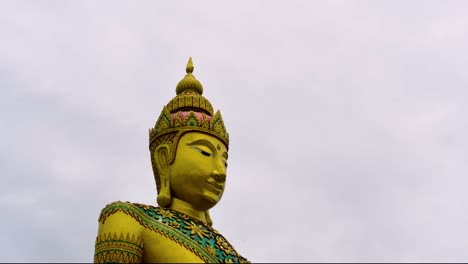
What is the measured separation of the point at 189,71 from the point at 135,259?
4198 millimetres

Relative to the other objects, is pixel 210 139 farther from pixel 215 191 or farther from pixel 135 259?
pixel 135 259

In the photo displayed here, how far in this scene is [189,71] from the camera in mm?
12164

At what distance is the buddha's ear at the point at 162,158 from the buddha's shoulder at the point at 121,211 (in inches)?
40.7

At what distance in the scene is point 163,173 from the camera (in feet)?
34.5

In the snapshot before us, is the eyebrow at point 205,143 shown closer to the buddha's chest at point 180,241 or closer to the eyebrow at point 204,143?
the eyebrow at point 204,143

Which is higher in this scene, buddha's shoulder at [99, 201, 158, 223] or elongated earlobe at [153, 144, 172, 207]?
elongated earlobe at [153, 144, 172, 207]

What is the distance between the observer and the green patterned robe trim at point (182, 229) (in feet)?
30.8

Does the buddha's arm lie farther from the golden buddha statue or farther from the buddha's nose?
the buddha's nose

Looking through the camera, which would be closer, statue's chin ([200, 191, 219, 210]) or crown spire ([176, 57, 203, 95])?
statue's chin ([200, 191, 219, 210])

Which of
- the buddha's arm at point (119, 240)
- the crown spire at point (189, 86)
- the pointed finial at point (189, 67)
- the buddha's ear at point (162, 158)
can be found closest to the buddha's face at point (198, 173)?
the buddha's ear at point (162, 158)

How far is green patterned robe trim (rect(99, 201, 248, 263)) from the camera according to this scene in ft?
30.8


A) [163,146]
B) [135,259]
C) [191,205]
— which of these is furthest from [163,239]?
[163,146]

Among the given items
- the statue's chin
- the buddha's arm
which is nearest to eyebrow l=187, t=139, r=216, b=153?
the statue's chin

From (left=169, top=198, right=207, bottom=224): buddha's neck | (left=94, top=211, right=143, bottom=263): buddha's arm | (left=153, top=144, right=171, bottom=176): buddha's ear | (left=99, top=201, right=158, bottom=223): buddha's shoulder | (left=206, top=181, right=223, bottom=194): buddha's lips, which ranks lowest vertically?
(left=94, top=211, right=143, bottom=263): buddha's arm
